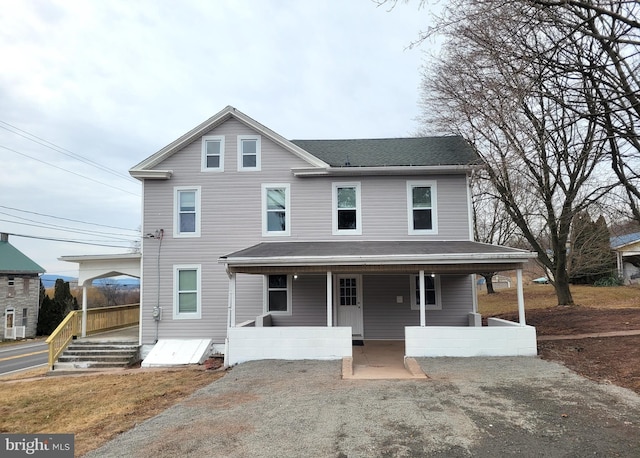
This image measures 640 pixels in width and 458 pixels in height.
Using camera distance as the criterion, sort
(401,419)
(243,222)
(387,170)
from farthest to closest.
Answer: (243,222)
(387,170)
(401,419)

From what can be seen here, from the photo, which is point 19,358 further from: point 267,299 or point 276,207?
point 276,207

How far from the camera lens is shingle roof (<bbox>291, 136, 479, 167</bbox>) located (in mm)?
12875

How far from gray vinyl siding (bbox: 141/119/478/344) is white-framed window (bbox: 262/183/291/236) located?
17 cm

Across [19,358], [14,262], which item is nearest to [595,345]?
[19,358]

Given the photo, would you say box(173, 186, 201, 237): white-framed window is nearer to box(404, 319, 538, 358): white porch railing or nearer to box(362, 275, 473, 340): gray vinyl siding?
box(362, 275, 473, 340): gray vinyl siding

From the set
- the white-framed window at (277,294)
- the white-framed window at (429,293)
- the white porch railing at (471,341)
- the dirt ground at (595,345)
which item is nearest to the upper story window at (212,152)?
the white-framed window at (277,294)

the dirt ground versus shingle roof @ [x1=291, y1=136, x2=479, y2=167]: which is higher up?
shingle roof @ [x1=291, y1=136, x2=479, y2=167]

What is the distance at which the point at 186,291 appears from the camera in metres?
12.7

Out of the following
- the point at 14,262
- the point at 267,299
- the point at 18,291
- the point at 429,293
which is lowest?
the point at 18,291

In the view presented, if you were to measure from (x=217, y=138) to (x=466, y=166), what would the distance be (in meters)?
8.19

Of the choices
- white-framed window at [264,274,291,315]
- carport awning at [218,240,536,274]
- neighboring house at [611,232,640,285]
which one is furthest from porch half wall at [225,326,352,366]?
neighboring house at [611,232,640,285]

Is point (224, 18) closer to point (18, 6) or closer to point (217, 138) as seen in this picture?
point (217, 138)

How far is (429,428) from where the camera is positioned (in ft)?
16.4

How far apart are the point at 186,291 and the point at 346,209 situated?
19.3 feet
